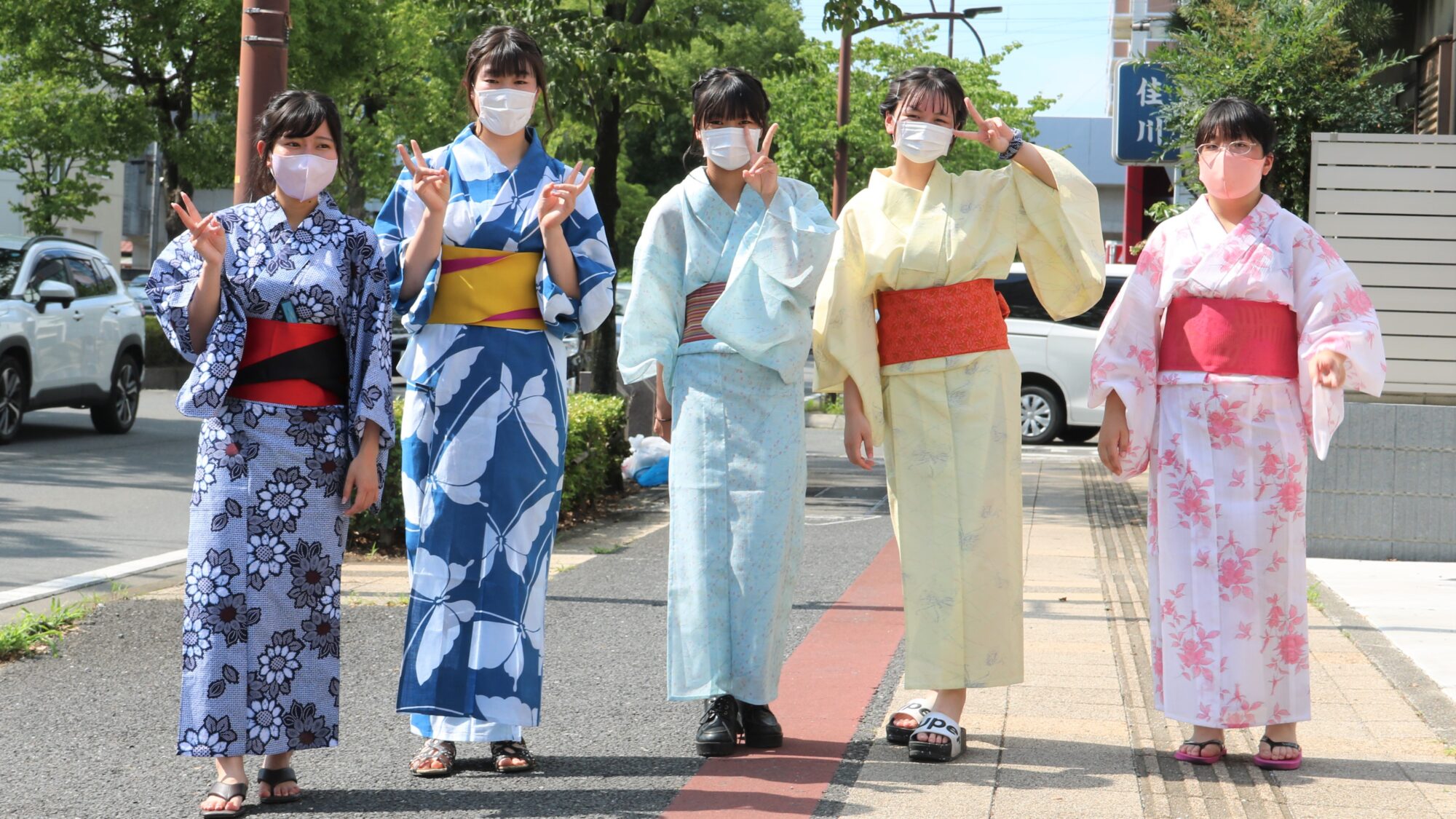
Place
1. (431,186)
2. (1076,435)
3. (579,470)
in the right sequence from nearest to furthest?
1. (431,186)
2. (579,470)
3. (1076,435)

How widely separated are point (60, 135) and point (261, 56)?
17245 mm

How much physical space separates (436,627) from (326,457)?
0.55m

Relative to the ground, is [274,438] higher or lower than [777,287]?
lower

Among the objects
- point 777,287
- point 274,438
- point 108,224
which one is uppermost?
point 108,224

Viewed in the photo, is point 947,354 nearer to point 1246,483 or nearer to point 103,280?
point 1246,483

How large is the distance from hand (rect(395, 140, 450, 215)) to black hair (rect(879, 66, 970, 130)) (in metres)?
1.33

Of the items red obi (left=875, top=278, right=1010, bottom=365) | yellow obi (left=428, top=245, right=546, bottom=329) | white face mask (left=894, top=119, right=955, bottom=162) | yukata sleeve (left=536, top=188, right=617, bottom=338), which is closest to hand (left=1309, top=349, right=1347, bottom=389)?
red obi (left=875, top=278, right=1010, bottom=365)

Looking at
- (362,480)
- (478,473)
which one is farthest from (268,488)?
(478,473)

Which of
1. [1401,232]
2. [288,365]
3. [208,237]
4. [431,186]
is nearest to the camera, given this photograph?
[208,237]

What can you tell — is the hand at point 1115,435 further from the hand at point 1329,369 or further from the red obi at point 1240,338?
the hand at point 1329,369

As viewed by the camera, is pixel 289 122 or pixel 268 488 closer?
pixel 268 488

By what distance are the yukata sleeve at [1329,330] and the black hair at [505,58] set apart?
2201 mm

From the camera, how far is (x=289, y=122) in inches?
144

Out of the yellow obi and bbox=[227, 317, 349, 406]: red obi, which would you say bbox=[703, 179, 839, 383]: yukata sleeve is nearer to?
the yellow obi
